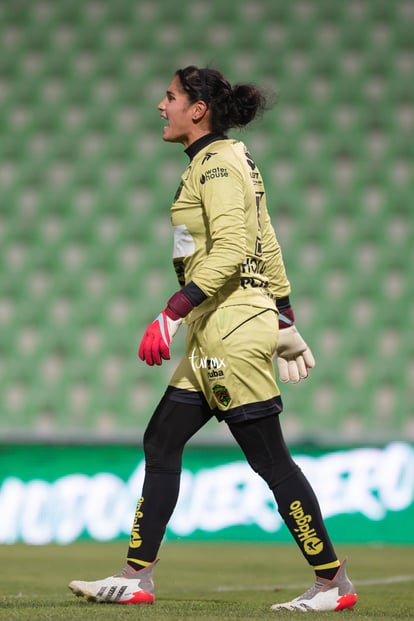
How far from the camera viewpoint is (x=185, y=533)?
5.46 m

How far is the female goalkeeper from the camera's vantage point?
255cm

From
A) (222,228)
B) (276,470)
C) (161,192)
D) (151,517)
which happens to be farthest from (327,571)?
(161,192)

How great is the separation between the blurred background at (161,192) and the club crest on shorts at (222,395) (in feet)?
13.1

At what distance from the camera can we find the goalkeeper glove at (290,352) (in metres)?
2.89

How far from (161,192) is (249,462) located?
457 centimetres

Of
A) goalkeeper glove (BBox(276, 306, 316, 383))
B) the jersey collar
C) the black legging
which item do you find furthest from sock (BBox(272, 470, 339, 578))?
the jersey collar

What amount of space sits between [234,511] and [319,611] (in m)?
2.93

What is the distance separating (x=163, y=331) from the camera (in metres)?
2.51

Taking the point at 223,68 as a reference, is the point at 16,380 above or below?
below

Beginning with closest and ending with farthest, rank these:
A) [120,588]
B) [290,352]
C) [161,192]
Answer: [120,588], [290,352], [161,192]

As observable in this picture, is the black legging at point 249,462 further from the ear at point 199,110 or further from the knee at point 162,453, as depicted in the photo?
the ear at point 199,110

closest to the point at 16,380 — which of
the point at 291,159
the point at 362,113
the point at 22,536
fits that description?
the point at 22,536

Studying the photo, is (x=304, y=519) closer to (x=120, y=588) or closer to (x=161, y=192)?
(x=120, y=588)

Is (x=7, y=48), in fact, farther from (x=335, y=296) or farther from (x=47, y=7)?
(x=335, y=296)
